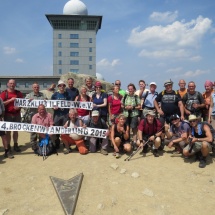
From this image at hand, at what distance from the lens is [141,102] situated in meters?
9.47

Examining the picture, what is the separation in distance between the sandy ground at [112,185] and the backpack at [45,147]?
0.26 metres

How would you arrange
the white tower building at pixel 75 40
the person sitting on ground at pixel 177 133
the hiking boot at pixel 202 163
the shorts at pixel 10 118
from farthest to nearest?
the white tower building at pixel 75 40 → the shorts at pixel 10 118 → the person sitting on ground at pixel 177 133 → the hiking boot at pixel 202 163

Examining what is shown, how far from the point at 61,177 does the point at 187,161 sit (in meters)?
4.01

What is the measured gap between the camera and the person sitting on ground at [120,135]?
326 inches

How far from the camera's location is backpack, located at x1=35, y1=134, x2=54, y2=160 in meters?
8.54

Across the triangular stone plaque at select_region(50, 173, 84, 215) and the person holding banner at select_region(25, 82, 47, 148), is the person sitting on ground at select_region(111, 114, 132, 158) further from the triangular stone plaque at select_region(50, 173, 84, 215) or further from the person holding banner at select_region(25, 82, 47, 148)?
the person holding banner at select_region(25, 82, 47, 148)

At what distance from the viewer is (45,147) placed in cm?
857

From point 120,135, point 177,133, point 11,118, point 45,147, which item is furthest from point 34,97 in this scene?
point 177,133

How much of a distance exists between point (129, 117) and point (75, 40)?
7033 centimetres

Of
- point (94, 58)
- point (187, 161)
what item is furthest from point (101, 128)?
point (94, 58)

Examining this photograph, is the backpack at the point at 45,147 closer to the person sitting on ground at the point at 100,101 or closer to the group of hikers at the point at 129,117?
the group of hikers at the point at 129,117

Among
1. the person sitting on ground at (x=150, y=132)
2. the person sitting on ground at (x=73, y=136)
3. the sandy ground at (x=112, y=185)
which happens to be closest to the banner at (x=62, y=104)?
the person sitting on ground at (x=73, y=136)

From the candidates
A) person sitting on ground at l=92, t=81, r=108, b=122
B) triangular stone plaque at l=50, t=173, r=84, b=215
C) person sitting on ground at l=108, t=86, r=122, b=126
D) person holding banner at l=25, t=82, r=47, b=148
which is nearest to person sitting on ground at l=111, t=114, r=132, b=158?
person sitting on ground at l=108, t=86, r=122, b=126

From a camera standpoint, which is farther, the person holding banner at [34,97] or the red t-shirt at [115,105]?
the red t-shirt at [115,105]
